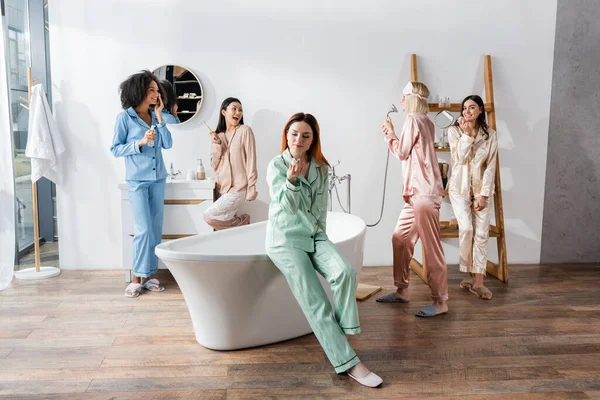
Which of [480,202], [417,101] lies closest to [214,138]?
[417,101]

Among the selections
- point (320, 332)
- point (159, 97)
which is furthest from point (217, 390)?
point (159, 97)

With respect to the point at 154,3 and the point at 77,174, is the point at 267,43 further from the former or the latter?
the point at 77,174

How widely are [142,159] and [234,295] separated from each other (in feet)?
5.31

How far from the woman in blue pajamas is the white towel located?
710mm

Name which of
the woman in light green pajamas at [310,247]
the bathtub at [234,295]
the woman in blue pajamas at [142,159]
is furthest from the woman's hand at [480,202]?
the woman in blue pajamas at [142,159]

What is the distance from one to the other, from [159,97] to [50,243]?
2.17 meters

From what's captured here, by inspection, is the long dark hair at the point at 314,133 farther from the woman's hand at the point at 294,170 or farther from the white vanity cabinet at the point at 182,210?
the white vanity cabinet at the point at 182,210

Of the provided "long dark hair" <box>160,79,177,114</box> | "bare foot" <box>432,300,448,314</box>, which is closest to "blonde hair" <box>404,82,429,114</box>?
"bare foot" <box>432,300,448,314</box>

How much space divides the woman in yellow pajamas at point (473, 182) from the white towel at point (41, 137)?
10.3 feet

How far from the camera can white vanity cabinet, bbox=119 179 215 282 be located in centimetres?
441

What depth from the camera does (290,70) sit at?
15.5ft

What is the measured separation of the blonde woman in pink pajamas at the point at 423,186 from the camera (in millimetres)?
3549

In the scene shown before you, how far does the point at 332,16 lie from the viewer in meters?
4.69

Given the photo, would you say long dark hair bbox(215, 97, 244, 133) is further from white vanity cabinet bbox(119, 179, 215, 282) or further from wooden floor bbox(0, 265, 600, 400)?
wooden floor bbox(0, 265, 600, 400)
